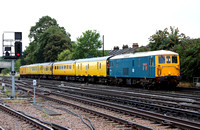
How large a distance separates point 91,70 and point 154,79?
1275 cm

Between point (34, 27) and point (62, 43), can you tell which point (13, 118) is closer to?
point (62, 43)

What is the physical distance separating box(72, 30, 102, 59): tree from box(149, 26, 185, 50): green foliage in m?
21.8

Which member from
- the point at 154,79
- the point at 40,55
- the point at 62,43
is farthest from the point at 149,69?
the point at 40,55

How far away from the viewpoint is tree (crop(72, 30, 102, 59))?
5497cm

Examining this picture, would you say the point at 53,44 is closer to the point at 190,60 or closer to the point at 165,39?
the point at 165,39

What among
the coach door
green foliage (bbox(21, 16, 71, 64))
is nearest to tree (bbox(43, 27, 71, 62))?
green foliage (bbox(21, 16, 71, 64))

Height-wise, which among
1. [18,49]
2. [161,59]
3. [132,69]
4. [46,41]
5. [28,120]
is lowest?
[28,120]

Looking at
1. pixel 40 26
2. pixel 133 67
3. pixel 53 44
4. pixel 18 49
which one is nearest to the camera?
pixel 18 49

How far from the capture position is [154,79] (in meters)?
22.4

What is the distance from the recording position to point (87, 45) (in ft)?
184

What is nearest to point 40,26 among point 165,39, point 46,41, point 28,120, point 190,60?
point 46,41

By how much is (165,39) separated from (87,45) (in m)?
25.8

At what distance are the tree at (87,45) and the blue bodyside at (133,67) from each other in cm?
2546

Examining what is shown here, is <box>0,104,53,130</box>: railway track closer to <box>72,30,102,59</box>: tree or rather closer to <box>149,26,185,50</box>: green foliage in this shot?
<box>149,26,185,50</box>: green foliage
